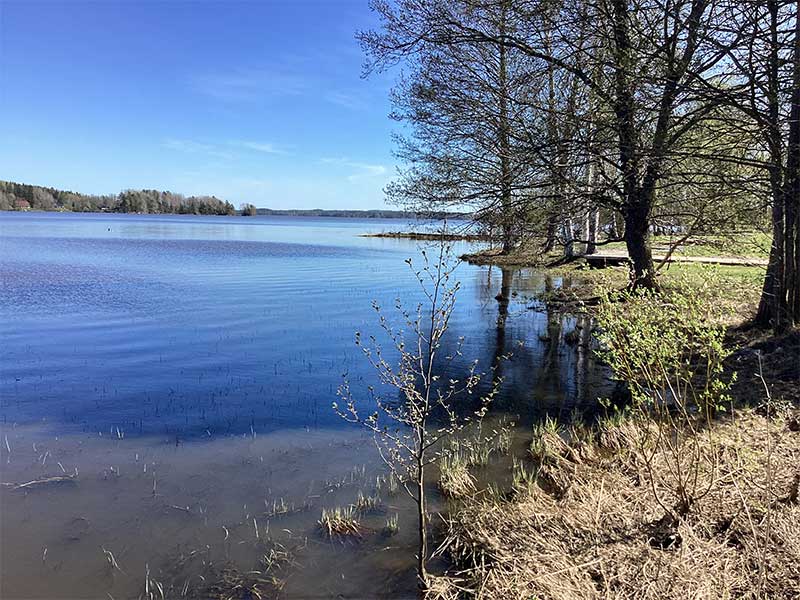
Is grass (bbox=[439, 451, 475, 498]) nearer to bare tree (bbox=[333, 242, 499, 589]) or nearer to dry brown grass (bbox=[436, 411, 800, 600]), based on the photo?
bare tree (bbox=[333, 242, 499, 589])

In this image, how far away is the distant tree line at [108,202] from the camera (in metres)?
133

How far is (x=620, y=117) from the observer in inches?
364

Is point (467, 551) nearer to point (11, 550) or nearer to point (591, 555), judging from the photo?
point (591, 555)

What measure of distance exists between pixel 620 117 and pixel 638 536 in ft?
24.4

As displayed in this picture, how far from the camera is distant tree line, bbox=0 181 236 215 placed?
133 metres

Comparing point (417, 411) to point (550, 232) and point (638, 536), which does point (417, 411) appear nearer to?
point (638, 536)

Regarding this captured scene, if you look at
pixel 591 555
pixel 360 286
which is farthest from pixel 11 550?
pixel 360 286

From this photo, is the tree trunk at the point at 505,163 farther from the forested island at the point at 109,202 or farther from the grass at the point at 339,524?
the forested island at the point at 109,202

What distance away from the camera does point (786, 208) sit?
29.1ft

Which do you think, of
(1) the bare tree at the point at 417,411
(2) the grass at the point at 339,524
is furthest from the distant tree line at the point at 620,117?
(2) the grass at the point at 339,524

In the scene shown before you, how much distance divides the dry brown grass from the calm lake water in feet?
2.83

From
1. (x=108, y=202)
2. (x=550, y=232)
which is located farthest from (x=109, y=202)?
(x=550, y=232)

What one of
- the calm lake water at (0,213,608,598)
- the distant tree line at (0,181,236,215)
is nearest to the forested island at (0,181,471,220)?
the distant tree line at (0,181,236,215)

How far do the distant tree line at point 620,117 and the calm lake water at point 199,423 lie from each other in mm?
3674
